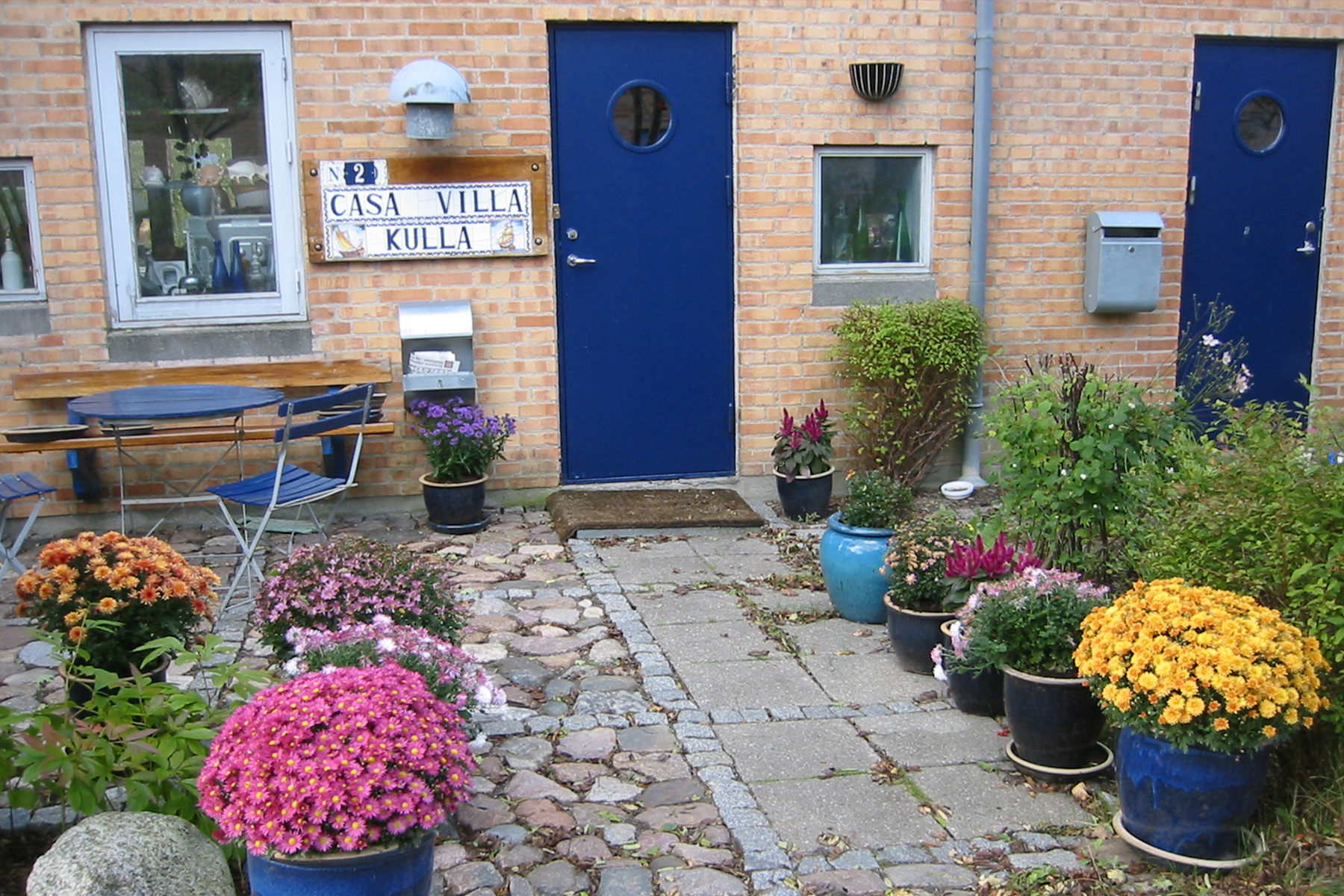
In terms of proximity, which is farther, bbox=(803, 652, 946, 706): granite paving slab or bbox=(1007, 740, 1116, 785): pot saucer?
bbox=(803, 652, 946, 706): granite paving slab

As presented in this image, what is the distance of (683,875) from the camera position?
323 cm

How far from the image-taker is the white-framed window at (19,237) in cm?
661

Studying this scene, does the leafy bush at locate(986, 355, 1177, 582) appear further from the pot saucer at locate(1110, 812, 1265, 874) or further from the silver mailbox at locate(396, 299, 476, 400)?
the silver mailbox at locate(396, 299, 476, 400)

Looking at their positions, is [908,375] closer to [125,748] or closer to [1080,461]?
[1080,461]

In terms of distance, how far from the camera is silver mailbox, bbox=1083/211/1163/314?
752cm

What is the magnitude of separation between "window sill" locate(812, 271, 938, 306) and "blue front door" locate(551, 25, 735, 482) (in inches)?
22.6

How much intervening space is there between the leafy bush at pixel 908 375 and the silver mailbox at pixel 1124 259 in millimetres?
837

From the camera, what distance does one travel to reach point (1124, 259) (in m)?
7.56

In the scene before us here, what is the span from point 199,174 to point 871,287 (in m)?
3.88

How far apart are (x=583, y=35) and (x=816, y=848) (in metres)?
5.04

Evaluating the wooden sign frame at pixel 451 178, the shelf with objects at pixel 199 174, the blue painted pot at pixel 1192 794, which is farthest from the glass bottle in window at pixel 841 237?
the blue painted pot at pixel 1192 794

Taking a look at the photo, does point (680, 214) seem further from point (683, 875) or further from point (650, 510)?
point (683, 875)

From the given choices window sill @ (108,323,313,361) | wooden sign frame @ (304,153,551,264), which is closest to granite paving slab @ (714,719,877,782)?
wooden sign frame @ (304,153,551,264)

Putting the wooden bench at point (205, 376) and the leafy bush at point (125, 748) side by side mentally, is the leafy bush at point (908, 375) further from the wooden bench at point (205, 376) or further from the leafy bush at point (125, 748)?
the leafy bush at point (125, 748)
